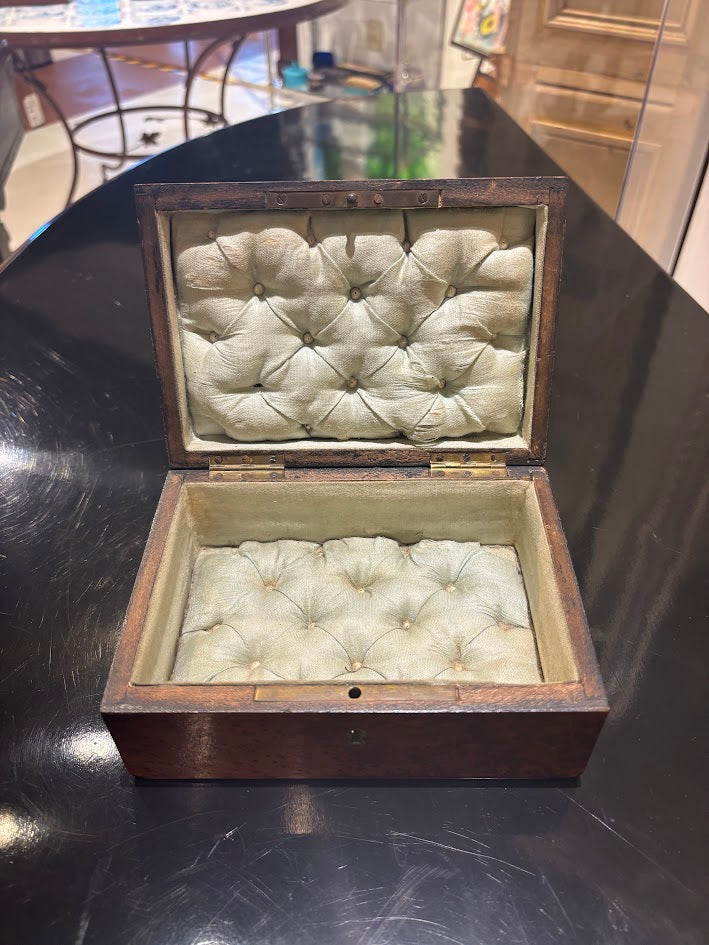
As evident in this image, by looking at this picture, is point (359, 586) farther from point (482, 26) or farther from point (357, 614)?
point (482, 26)

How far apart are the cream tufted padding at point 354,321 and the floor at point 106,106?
318cm

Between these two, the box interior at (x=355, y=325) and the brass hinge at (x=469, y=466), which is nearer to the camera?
the box interior at (x=355, y=325)

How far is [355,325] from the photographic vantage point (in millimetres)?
1195

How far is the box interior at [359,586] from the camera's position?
3.62 feet

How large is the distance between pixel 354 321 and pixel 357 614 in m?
0.47

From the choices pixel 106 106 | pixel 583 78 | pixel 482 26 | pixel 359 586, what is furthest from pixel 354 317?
pixel 106 106

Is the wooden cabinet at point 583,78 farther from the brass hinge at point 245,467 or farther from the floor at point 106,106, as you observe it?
the brass hinge at point 245,467

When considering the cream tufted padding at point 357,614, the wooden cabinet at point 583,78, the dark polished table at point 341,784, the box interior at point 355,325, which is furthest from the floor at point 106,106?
the cream tufted padding at point 357,614

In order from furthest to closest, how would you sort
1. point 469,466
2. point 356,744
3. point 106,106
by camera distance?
point 106,106, point 469,466, point 356,744

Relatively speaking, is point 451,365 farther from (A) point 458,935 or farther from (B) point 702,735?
(A) point 458,935

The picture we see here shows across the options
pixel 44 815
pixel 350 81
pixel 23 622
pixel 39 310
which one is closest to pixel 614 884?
pixel 44 815

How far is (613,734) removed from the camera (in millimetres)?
1032

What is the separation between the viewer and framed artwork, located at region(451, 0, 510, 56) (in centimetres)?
369

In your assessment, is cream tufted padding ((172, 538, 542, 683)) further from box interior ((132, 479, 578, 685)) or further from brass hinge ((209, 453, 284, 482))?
brass hinge ((209, 453, 284, 482))
